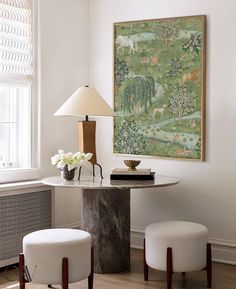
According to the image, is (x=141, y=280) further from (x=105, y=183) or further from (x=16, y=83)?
(x=16, y=83)

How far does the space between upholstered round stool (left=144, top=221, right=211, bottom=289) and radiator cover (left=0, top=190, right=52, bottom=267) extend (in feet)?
3.45

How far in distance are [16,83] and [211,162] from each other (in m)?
1.72

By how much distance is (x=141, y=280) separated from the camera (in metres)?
3.89

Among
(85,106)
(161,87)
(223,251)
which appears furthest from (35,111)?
(223,251)

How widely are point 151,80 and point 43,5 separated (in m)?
1.13

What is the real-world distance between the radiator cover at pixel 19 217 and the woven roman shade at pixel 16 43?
3.06 ft

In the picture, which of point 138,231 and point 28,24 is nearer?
point 28,24

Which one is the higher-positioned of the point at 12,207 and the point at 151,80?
the point at 151,80

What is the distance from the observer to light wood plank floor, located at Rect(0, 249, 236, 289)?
3.75 meters

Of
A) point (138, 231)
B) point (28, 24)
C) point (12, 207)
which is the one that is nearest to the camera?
point (12, 207)

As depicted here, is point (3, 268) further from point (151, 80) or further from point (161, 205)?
point (151, 80)

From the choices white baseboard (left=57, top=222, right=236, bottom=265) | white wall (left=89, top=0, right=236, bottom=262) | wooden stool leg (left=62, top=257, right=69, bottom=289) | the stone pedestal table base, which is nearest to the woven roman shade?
white wall (left=89, top=0, right=236, bottom=262)

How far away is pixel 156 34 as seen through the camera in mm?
4605

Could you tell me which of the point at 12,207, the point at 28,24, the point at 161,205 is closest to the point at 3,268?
the point at 12,207
